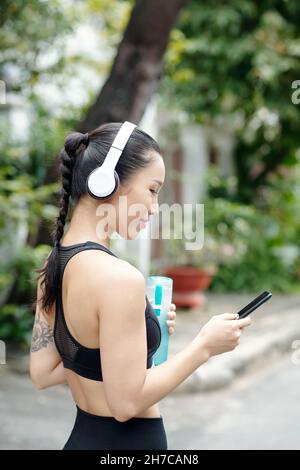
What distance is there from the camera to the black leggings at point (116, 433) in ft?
5.38

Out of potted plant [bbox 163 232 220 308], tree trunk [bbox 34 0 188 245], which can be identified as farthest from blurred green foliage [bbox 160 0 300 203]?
tree trunk [bbox 34 0 188 245]

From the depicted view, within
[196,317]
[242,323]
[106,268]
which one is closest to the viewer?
[106,268]

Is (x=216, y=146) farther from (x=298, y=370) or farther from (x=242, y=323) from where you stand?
(x=242, y=323)

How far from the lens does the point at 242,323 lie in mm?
1614

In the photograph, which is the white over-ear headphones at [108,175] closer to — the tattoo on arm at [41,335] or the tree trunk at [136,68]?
the tattoo on arm at [41,335]

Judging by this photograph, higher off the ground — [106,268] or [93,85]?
[93,85]

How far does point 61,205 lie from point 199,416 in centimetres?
363

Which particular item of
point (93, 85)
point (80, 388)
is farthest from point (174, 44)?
point (80, 388)

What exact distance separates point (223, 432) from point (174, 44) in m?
4.88

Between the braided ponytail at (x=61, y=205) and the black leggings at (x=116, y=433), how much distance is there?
32 cm

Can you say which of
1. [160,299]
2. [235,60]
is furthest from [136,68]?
[235,60]

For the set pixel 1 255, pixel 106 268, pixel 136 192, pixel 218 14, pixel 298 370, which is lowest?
pixel 298 370

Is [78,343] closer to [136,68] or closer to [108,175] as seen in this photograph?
[108,175]

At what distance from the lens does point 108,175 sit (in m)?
1.58
